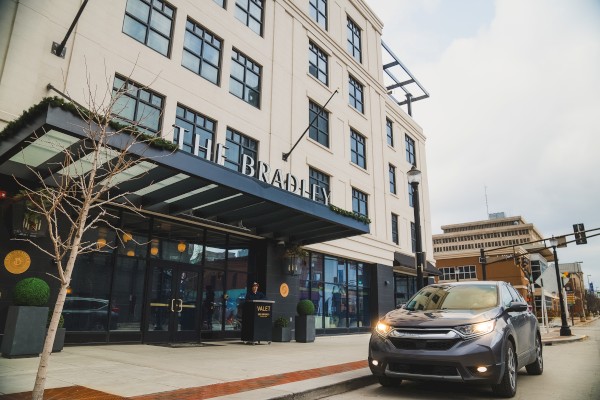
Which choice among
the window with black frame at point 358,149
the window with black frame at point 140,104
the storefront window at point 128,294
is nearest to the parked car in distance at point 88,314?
the storefront window at point 128,294

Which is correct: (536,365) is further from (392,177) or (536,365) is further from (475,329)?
(392,177)

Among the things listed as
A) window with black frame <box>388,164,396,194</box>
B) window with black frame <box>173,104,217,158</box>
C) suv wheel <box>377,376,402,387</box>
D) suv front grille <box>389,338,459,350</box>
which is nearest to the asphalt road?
suv wheel <box>377,376,402,387</box>

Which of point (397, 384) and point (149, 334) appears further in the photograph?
point (149, 334)

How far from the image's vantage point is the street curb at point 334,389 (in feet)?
19.2

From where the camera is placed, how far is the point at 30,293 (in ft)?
28.2

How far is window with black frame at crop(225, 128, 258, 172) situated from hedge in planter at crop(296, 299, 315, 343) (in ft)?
Answer: 19.0

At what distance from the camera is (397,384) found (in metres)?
7.03

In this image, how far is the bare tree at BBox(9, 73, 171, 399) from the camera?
4.59 meters

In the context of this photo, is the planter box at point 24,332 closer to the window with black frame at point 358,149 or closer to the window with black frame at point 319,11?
the window with black frame at point 358,149

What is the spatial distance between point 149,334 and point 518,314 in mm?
9860

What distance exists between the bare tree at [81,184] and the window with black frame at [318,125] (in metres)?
10.2

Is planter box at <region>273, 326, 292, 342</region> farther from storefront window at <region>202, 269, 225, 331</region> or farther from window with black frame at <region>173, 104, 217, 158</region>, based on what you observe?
window with black frame at <region>173, 104, 217, 158</region>

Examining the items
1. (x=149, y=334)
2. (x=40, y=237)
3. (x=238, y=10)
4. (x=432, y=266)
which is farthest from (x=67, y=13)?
(x=432, y=266)

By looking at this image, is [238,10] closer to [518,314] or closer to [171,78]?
[171,78]
